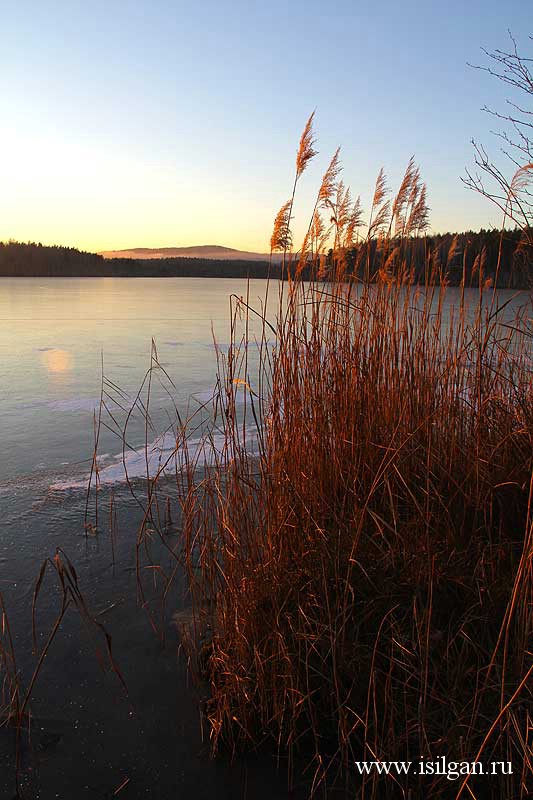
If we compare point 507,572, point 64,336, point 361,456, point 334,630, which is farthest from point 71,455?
point 64,336

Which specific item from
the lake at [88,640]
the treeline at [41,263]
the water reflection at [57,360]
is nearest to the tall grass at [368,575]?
the lake at [88,640]

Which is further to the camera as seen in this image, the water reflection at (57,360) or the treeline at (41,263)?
the treeline at (41,263)

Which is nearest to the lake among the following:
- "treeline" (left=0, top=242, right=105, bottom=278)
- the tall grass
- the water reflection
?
the tall grass

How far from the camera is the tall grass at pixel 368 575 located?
55.7 inches

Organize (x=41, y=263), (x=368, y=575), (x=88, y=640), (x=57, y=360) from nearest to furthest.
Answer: (x=368, y=575), (x=88, y=640), (x=57, y=360), (x=41, y=263)

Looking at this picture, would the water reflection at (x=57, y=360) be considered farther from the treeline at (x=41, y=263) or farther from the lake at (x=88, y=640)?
the treeline at (x=41, y=263)

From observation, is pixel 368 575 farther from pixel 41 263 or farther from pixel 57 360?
pixel 41 263

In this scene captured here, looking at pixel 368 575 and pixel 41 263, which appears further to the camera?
pixel 41 263

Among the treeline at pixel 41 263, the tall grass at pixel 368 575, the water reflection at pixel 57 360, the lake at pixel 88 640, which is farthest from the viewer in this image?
the treeline at pixel 41 263

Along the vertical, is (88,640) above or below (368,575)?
below

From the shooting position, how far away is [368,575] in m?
1.73

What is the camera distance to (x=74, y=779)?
1483 mm

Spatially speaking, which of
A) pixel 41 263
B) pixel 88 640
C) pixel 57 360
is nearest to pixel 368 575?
pixel 88 640

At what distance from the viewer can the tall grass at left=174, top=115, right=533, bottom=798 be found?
4.64ft
